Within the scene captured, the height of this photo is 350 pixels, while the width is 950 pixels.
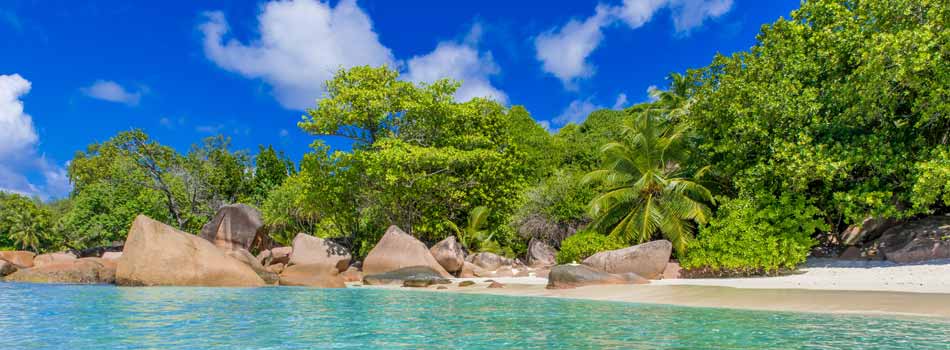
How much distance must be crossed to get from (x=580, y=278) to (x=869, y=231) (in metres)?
9.85

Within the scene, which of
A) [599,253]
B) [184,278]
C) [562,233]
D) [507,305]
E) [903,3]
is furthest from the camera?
[562,233]

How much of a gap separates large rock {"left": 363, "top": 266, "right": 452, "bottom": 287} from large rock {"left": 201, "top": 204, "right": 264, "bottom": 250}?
9602mm

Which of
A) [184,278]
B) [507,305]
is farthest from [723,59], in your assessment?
[184,278]

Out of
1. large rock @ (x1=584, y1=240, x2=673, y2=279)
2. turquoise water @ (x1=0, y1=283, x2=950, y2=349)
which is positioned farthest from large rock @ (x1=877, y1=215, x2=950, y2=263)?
turquoise water @ (x1=0, y1=283, x2=950, y2=349)

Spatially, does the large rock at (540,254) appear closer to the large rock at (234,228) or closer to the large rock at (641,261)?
the large rock at (641,261)

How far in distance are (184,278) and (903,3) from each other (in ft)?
64.9

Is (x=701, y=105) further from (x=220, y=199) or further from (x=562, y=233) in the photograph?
(x=220, y=199)

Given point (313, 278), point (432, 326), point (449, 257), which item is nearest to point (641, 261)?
point (449, 257)

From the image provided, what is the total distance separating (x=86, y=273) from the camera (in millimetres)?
17609

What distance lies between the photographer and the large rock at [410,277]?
17703 millimetres

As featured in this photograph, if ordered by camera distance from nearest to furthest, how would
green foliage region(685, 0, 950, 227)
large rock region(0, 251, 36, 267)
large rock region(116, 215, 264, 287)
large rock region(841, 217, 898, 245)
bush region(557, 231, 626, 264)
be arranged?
1. green foliage region(685, 0, 950, 227)
2. large rock region(116, 215, 264, 287)
3. large rock region(841, 217, 898, 245)
4. bush region(557, 231, 626, 264)
5. large rock region(0, 251, 36, 267)

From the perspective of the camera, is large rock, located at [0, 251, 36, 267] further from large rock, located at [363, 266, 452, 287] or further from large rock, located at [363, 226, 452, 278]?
large rock, located at [363, 266, 452, 287]

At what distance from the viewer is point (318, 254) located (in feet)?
71.7

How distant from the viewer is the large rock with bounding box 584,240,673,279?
54.6ft
